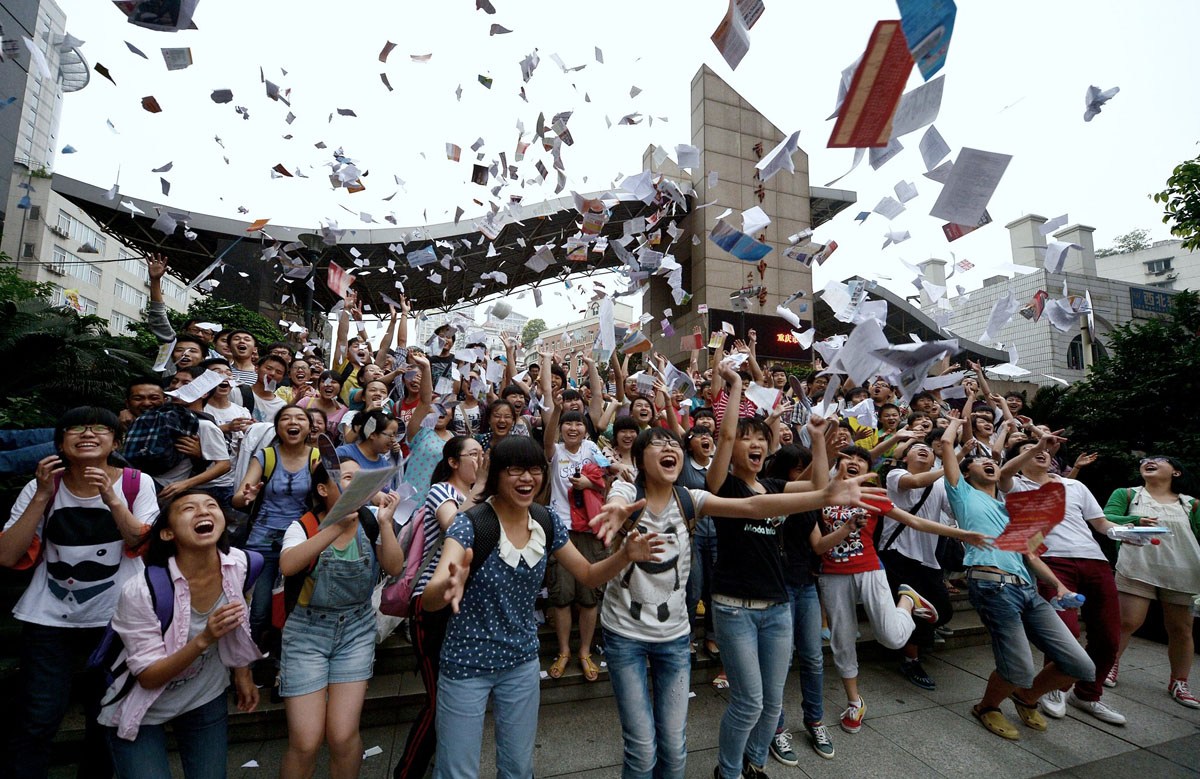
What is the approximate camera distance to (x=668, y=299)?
17641 millimetres

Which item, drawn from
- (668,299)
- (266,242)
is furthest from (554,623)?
(266,242)

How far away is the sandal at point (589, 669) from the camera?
3564mm

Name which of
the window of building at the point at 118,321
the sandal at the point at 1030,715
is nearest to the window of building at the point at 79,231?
the window of building at the point at 118,321

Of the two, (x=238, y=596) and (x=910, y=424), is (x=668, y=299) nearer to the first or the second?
(x=910, y=424)

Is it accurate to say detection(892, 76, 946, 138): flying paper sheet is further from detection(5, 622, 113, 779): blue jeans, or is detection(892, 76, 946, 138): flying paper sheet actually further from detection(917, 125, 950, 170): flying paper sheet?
detection(5, 622, 113, 779): blue jeans

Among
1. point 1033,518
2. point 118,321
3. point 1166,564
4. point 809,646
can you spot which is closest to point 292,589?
point 809,646

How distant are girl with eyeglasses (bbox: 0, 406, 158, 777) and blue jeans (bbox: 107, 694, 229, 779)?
1.33 feet

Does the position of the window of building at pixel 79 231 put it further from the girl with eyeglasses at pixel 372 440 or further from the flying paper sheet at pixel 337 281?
the girl with eyeglasses at pixel 372 440

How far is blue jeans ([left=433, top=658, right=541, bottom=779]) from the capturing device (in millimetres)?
1982

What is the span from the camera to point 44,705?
2303 mm

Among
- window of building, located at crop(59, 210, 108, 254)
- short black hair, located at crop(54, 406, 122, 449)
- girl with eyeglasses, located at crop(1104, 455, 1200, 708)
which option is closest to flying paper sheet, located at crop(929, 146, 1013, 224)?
girl with eyeglasses, located at crop(1104, 455, 1200, 708)

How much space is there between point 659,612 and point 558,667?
1.56 m

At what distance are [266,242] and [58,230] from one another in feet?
72.1

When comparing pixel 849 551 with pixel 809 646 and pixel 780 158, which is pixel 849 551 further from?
pixel 780 158
